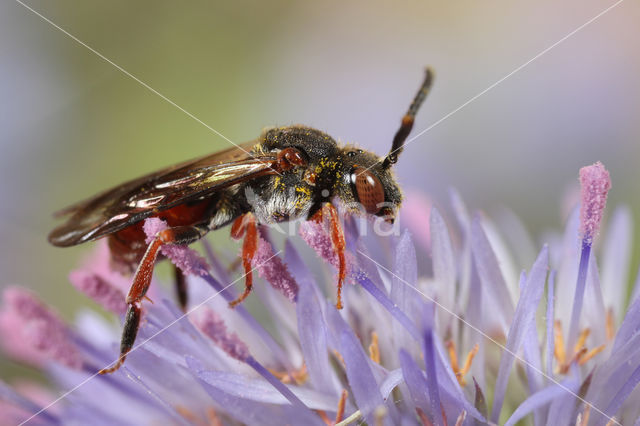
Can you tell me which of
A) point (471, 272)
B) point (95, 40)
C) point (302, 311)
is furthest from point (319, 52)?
point (302, 311)

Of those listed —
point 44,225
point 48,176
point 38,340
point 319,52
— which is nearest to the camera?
point 38,340

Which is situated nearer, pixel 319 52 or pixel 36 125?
pixel 36 125

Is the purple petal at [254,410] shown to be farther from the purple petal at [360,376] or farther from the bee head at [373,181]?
the bee head at [373,181]

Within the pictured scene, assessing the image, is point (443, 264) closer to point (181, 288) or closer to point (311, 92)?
point (181, 288)

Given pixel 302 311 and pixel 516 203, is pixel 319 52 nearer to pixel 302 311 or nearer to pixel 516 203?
pixel 516 203

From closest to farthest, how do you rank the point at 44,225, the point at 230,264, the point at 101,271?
the point at 230,264
the point at 101,271
the point at 44,225


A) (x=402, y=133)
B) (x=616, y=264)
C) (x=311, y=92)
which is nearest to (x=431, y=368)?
(x=402, y=133)
